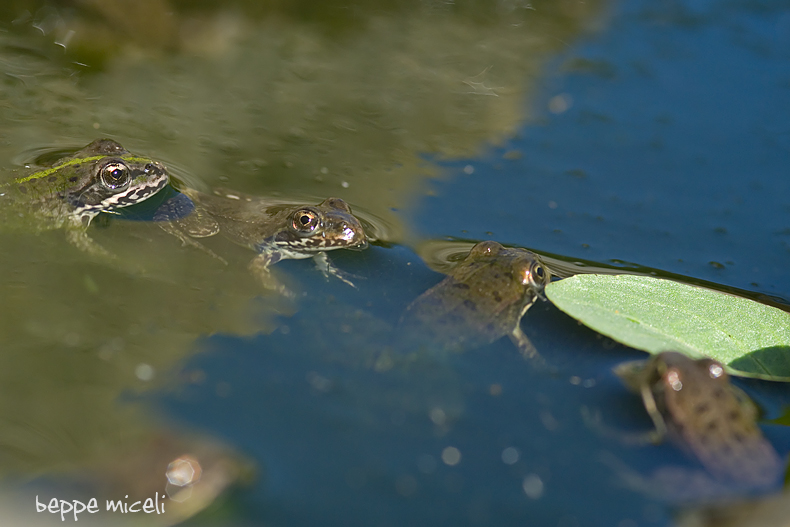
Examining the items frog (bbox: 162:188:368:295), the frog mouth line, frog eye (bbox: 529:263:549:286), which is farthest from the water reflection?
frog eye (bbox: 529:263:549:286)

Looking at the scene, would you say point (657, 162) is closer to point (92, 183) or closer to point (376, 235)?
point (376, 235)

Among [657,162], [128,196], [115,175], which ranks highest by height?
[657,162]

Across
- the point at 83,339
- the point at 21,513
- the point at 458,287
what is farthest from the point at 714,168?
the point at 21,513

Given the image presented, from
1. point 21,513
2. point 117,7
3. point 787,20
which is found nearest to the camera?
point 21,513

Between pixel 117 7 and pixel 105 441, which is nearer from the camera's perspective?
pixel 105 441

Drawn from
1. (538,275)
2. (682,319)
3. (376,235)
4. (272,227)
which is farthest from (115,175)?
(682,319)

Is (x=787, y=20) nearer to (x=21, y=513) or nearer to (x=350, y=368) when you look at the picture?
(x=350, y=368)
